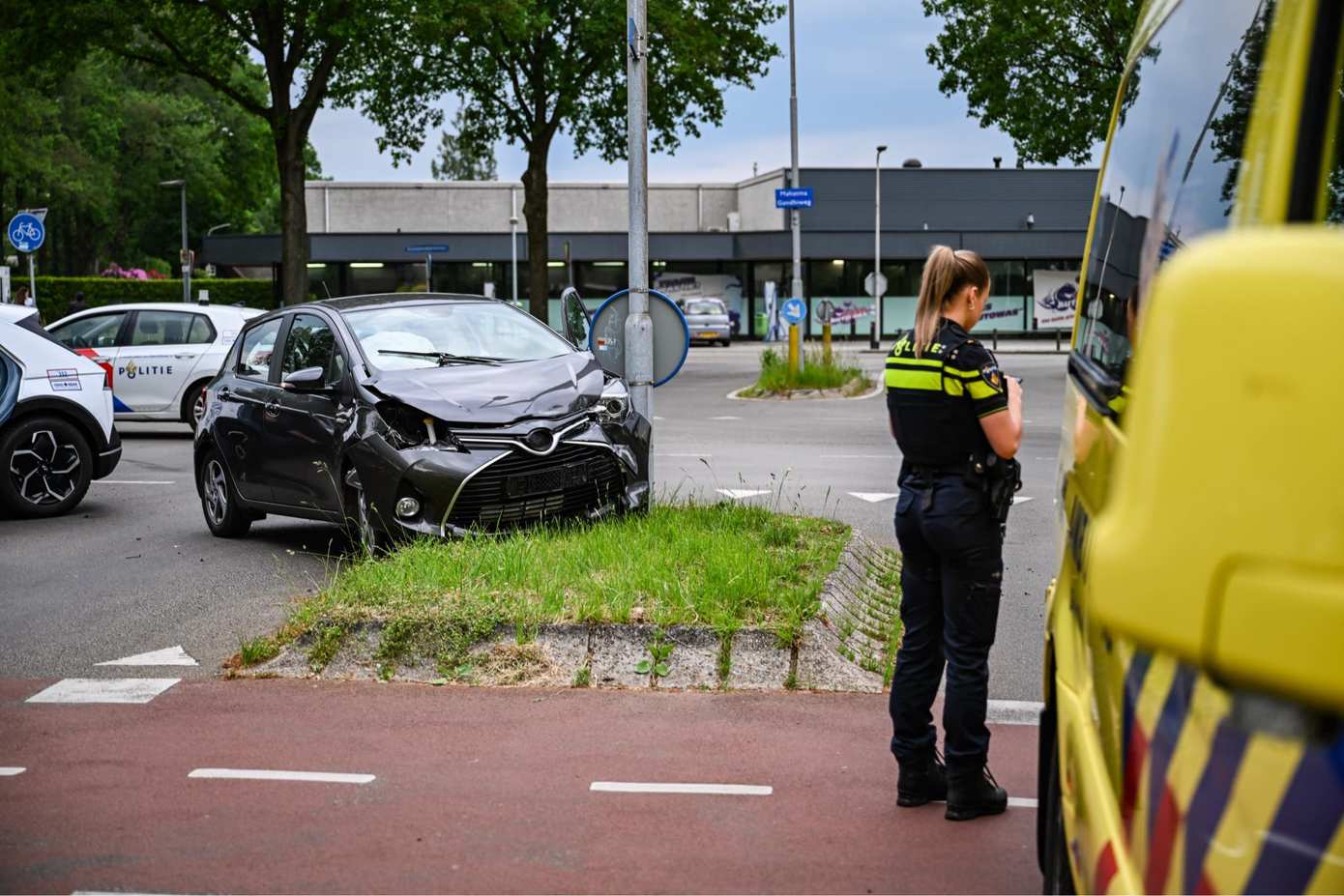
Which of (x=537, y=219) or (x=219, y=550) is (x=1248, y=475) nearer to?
(x=219, y=550)

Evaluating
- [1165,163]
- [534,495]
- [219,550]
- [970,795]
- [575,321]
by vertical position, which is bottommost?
[219,550]

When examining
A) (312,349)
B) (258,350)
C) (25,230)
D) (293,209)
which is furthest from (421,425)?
(293,209)

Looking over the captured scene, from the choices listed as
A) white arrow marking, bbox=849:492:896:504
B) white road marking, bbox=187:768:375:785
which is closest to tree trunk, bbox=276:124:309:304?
white arrow marking, bbox=849:492:896:504

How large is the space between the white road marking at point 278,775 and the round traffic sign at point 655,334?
5349mm

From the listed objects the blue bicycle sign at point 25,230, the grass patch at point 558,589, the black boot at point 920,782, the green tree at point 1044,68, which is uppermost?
the green tree at point 1044,68

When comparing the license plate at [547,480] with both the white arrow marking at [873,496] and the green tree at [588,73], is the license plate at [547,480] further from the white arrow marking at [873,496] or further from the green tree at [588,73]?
the green tree at [588,73]

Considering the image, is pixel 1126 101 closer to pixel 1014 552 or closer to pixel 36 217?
pixel 1014 552

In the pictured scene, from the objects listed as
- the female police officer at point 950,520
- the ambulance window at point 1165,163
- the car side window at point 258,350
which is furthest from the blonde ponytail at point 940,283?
the car side window at point 258,350

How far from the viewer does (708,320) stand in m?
57.5

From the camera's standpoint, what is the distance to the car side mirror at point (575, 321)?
11445mm

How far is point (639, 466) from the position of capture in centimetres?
1009

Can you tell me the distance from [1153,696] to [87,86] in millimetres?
65048

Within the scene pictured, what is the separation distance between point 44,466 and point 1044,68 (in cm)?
2571

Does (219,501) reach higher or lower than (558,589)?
lower
